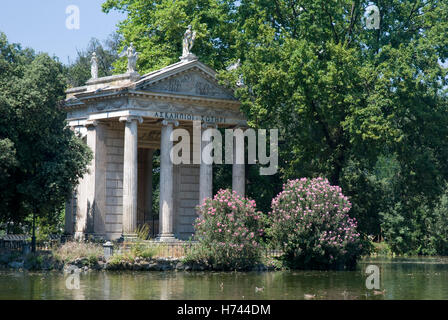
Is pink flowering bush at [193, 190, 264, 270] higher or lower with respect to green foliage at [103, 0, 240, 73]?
lower

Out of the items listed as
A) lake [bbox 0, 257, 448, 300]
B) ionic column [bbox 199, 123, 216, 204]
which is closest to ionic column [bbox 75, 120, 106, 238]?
ionic column [bbox 199, 123, 216, 204]

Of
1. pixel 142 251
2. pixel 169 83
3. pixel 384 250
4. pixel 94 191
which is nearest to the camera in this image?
pixel 142 251

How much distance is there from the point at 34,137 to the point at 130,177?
22.2 feet

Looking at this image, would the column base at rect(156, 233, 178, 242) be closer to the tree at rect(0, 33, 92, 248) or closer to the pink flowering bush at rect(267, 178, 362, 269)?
the tree at rect(0, 33, 92, 248)

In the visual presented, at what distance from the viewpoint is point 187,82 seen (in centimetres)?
4784

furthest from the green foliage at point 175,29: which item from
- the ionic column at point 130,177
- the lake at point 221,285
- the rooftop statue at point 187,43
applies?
the lake at point 221,285

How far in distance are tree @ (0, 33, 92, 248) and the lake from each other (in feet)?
22.1

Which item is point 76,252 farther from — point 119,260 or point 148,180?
point 148,180

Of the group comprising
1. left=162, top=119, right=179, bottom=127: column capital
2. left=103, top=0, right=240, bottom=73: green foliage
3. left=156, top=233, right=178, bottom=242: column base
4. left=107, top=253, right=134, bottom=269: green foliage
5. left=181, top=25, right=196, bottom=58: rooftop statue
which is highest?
left=103, top=0, right=240, bottom=73: green foliage

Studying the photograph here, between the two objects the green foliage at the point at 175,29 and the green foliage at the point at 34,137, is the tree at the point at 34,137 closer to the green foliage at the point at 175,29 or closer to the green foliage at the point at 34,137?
the green foliage at the point at 34,137

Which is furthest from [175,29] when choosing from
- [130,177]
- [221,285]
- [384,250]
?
[384,250]

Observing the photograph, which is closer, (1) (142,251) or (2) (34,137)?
(1) (142,251)

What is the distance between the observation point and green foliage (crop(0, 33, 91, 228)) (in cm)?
3984

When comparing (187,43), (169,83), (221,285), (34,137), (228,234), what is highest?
(187,43)
